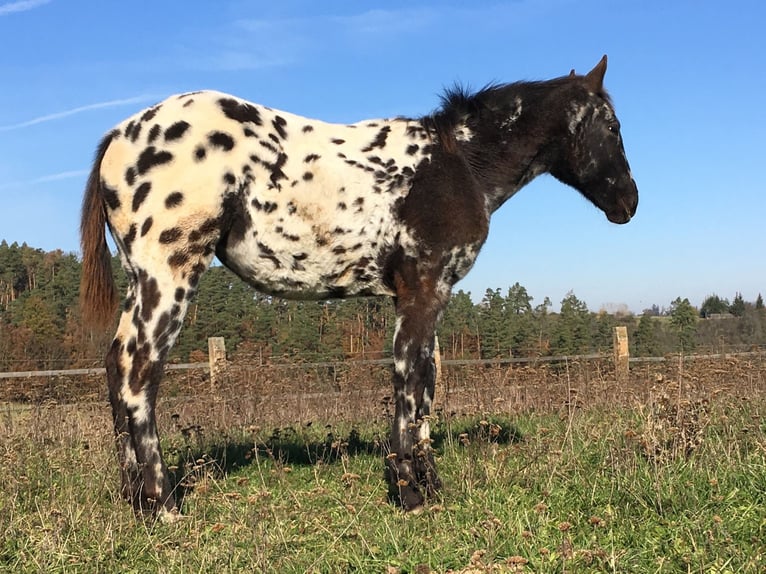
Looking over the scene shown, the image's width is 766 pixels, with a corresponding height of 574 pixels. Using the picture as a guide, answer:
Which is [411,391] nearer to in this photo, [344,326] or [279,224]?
[279,224]

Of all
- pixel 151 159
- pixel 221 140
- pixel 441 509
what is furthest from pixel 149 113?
pixel 441 509

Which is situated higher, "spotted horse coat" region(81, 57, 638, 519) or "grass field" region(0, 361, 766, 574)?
"spotted horse coat" region(81, 57, 638, 519)

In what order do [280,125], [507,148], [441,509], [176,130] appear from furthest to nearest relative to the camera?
[507,148]
[280,125]
[176,130]
[441,509]

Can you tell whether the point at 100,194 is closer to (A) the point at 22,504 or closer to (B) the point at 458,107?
(A) the point at 22,504

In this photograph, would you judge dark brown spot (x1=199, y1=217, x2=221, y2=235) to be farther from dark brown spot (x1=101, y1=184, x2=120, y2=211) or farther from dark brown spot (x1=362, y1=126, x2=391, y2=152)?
dark brown spot (x1=362, y1=126, x2=391, y2=152)

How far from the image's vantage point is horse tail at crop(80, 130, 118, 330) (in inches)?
187

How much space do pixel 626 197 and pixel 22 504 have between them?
5.32m

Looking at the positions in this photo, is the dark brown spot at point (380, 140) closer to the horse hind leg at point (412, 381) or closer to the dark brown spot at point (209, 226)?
the horse hind leg at point (412, 381)

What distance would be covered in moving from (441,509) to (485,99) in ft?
11.4

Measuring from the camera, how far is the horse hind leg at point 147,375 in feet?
14.2

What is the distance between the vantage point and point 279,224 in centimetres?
471

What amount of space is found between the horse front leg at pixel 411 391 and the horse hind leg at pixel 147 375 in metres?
1.51

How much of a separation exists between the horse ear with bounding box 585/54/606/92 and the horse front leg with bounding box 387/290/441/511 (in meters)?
2.64

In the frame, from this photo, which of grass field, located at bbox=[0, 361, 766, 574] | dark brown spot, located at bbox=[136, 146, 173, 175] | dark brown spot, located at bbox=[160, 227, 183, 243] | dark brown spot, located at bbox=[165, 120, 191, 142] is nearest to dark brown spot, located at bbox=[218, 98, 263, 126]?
dark brown spot, located at bbox=[165, 120, 191, 142]
